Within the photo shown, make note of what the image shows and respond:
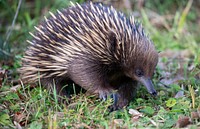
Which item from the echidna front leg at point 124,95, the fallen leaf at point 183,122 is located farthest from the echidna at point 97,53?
the fallen leaf at point 183,122

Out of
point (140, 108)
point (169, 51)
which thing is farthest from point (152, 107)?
point (169, 51)

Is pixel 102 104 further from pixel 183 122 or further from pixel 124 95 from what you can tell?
pixel 183 122

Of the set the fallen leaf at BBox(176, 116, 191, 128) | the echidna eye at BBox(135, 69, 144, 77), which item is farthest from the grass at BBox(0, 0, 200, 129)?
the echidna eye at BBox(135, 69, 144, 77)

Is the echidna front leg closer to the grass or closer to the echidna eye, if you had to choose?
the grass

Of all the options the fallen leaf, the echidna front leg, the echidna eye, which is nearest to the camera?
the fallen leaf

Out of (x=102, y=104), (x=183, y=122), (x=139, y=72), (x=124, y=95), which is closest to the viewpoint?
(x=183, y=122)

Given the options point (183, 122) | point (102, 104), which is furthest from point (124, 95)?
point (183, 122)

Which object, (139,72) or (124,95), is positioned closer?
(139,72)

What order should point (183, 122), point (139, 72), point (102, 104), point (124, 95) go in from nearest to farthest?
point (183, 122), point (139, 72), point (102, 104), point (124, 95)

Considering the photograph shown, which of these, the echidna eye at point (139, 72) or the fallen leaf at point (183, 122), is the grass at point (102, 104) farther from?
the echidna eye at point (139, 72)
